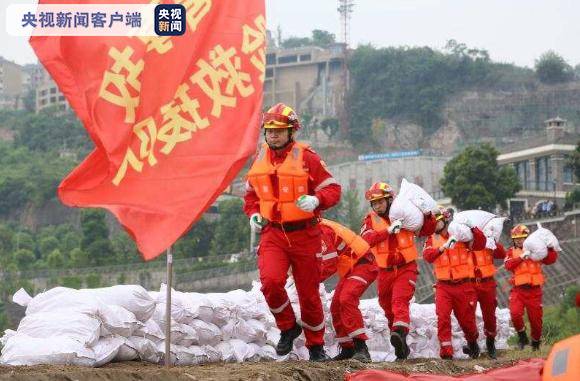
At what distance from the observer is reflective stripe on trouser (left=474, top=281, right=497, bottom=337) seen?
1336cm

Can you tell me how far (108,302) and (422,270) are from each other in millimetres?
39172

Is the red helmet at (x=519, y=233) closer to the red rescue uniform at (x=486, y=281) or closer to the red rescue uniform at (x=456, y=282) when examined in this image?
the red rescue uniform at (x=486, y=281)

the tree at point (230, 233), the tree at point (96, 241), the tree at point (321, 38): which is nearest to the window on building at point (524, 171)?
the tree at point (230, 233)

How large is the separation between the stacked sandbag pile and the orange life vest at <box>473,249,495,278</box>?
5.72ft

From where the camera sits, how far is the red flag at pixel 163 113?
8281 mm

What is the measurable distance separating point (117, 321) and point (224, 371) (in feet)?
4.96

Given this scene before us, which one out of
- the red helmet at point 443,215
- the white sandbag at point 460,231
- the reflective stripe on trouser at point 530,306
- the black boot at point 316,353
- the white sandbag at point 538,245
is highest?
the red helmet at point 443,215

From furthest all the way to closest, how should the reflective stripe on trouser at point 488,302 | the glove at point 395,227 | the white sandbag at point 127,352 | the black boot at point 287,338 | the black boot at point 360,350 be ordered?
the reflective stripe on trouser at point 488,302 < the glove at point 395,227 < the black boot at point 360,350 < the black boot at point 287,338 < the white sandbag at point 127,352

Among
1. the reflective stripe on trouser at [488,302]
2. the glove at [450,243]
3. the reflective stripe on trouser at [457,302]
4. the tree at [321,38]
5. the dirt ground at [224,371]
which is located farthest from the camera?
the tree at [321,38]

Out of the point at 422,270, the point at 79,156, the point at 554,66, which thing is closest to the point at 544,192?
the point at 422,270

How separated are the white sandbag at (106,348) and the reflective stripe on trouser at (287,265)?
3.48 feet

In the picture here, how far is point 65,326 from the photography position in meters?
8.84

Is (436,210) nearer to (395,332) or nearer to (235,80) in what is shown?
(395,332)

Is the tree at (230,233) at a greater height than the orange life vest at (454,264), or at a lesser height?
lesser
